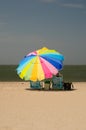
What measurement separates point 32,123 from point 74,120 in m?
1.24

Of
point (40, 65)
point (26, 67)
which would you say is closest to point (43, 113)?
point (40, 65)

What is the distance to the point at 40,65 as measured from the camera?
19594 millimetres

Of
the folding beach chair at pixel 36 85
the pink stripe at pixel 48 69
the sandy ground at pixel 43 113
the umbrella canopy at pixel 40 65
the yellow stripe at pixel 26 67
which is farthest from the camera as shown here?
the folding beach chair at pixel 36 85

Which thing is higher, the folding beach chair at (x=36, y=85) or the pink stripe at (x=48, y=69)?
the pink stripe at (x=48, y=69)

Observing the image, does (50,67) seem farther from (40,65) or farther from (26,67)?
(26,67)

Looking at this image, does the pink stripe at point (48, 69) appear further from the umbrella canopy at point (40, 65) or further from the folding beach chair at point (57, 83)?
the folding beach chair at point (57, 83)

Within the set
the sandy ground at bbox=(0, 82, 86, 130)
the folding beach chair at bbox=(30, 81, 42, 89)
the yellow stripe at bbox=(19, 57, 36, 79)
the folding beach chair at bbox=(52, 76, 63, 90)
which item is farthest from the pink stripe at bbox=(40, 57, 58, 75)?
the sandy ground at bbox=(0, 82, 86, 130)

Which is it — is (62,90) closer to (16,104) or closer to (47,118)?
(16,104)

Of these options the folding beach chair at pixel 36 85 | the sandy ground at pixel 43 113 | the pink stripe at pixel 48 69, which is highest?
the pink stripe at pixel 48 69

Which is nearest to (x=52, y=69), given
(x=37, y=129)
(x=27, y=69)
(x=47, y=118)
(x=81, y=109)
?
(x=27, y=69)

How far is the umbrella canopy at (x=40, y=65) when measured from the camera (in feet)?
63.0

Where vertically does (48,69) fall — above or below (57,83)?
above

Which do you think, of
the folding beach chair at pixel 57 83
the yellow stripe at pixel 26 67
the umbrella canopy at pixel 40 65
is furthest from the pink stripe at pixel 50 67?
the folding beach chair at pixel 57 83

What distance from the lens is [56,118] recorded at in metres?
11.1
